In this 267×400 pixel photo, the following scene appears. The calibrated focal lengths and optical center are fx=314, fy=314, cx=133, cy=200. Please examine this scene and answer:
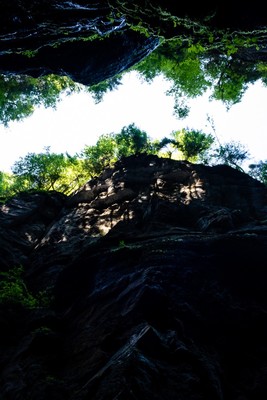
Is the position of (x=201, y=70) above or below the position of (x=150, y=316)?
above

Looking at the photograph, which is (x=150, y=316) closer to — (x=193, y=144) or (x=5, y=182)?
(x=193, y=144)

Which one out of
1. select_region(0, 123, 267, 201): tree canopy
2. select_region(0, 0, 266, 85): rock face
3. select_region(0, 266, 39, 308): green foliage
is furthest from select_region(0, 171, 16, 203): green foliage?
select_region(0, 0, 266, 85): rock face

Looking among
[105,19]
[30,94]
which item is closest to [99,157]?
[30,94]

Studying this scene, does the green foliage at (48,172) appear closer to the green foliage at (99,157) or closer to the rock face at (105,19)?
the green foliage at (99,157)

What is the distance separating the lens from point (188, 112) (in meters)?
21.7

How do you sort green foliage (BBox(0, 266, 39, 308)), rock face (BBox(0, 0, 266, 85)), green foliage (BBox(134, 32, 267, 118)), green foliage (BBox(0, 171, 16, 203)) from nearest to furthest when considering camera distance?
rock face (BBox(0, 0, 266, 85)) < green foliage (BBox(0, 266, 39, 308)) < green foliage (BBox(134, 32, 267, 118)) < green foliage (BBox(0, 171, 16, 203))

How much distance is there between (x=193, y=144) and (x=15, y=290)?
2015 cm

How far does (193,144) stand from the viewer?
27.4 metres

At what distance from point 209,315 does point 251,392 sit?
1934 mm

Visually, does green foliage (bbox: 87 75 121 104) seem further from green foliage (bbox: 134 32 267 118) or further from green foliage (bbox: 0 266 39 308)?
green foliage (bbox: 0 266 39 308)

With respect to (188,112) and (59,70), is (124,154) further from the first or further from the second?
(59,70)

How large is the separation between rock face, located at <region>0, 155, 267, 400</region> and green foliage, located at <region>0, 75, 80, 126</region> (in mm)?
12573

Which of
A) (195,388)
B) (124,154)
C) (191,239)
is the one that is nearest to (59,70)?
(191,239)

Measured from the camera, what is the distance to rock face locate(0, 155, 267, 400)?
5895 millimetres
